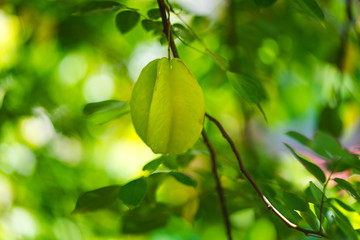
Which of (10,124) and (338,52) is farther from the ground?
(10,124)

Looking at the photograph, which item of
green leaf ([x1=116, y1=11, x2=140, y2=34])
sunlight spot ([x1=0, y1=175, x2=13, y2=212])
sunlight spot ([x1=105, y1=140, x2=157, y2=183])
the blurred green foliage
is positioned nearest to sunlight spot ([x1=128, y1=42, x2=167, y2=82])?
the blurred green foliage

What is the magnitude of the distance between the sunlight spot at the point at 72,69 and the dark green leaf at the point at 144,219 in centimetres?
87

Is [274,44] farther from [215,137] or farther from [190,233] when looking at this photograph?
[190,233]

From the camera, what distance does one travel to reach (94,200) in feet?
1.99

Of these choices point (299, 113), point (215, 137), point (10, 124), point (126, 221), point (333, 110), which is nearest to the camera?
point (126, 221)

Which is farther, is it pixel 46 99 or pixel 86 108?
pixel 46 99

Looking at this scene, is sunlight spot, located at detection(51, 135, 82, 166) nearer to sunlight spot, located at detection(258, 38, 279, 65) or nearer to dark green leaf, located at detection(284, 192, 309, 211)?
sunlight spot, located at detection(258, 38, 279, 65)

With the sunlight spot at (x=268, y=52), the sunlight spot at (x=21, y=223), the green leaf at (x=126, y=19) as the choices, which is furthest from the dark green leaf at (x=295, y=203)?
the sunlight spot at (x=21, y=223)

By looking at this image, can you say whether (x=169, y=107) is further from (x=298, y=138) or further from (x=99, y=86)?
(x=99, y=86)

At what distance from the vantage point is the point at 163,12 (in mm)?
546

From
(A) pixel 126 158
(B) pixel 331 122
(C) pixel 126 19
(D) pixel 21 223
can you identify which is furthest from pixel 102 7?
(A) pixel 126 158

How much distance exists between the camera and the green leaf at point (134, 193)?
484 millimetres

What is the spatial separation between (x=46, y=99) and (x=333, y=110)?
0.86 metres

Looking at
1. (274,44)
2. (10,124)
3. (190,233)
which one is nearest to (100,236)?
(190,233)
